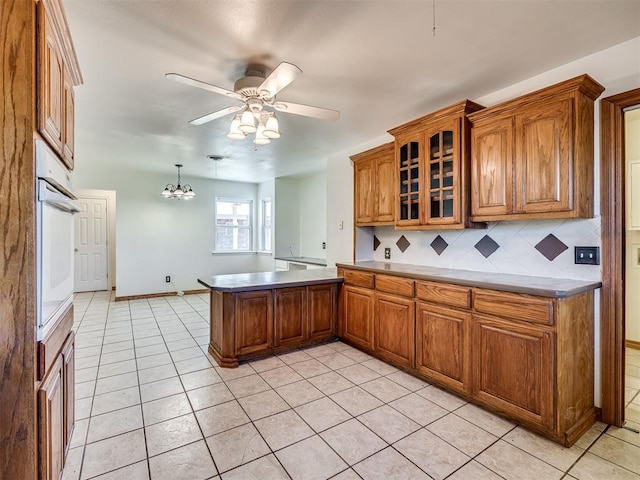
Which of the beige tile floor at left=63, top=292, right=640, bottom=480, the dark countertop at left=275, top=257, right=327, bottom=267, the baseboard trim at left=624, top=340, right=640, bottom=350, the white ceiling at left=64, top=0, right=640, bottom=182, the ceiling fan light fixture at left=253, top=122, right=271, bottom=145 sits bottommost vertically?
the beige tile floor at left=63, top=292, right=640, bottom=480

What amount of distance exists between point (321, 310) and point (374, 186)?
154 cm

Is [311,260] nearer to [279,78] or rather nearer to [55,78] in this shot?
[279,78]

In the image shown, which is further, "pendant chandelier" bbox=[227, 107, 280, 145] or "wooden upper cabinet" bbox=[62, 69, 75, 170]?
"pendant chandelier" bbox=[227, 107, 280, 145]

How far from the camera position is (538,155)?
2.21 metres

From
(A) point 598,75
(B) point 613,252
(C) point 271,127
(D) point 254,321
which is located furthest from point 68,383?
(A) point 598,75

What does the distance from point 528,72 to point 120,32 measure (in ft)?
9.28

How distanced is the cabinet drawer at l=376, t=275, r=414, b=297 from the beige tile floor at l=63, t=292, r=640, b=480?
72 centimetres

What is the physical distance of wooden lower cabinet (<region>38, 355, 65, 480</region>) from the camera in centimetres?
120

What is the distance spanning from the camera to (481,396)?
90.3 inches

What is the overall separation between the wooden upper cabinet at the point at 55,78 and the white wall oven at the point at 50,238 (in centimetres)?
13

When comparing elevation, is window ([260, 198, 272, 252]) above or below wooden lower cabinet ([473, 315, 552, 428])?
above

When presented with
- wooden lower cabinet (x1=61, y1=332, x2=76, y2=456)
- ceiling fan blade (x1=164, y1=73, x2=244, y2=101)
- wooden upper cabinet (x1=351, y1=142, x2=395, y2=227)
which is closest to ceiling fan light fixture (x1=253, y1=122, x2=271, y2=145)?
ceiling fan blade (x1=164, y1=73, x2=244, y2=101)

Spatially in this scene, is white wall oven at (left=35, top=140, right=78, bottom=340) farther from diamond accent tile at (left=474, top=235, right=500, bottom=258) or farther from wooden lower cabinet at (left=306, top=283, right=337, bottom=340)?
diamond accent tile at (left=474, top=235, right=500, bottom=258)

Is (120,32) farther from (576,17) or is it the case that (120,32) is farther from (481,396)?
(481,396)
